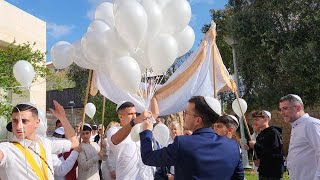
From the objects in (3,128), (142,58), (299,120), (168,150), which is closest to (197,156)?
(168,150)

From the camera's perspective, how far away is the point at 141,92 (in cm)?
477

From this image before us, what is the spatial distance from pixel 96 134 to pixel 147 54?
613 cm

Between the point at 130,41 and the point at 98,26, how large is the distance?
41 cm

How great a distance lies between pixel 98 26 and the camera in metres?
4.41

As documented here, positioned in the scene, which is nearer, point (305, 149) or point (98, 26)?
point (98, 26)

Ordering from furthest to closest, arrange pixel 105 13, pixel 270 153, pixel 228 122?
pixel 270 153, pixel 228 122, pixel 105 13

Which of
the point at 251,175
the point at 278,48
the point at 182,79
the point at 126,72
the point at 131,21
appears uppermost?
the point at 278,48

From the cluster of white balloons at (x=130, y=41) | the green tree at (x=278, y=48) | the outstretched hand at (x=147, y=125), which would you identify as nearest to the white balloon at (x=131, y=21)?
the cluster of white balloons at (x=130, y=41)

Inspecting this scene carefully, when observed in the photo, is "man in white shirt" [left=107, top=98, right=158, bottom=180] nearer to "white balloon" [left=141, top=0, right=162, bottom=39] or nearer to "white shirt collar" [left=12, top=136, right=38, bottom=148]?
"white balloon" [left=141, top=0, right=162, bottom=39]

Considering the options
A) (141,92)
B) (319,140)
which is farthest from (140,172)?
(319,140)

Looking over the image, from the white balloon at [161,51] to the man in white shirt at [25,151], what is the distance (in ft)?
4.78

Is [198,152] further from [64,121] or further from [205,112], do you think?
[64,121]

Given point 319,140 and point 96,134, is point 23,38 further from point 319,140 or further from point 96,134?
point 319,140

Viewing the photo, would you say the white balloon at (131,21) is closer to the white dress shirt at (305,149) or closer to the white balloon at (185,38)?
the white balloon at (185,38)
